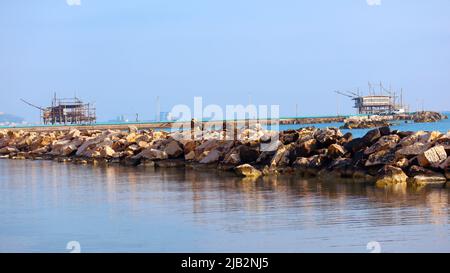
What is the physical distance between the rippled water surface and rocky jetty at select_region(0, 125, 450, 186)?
3.52 ft

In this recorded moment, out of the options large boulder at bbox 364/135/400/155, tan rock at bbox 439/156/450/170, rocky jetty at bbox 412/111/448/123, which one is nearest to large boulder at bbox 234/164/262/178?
large boulder at bbox 364/135/400/155

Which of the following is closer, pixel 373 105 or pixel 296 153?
pixel 296 153

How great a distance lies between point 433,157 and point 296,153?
5.06m

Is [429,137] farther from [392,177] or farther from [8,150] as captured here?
[8,150]

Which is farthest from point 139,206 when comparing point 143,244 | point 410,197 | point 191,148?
point 191,148

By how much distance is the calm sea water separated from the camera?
11.6m

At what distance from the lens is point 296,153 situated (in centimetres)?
→ 2342

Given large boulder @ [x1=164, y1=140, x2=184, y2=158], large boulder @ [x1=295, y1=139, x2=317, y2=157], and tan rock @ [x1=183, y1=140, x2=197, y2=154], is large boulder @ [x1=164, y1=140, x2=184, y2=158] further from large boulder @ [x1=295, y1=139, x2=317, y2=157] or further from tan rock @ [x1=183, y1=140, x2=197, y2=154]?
large boulder @ [x1=295, y1=139, x2=317, y2=157]

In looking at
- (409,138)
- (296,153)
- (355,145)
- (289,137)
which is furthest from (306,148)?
(409,138)

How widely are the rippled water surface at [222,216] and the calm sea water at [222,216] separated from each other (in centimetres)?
2

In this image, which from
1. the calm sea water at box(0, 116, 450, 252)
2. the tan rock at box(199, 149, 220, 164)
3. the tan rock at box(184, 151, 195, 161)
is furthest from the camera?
the tan rock at box(184, 151, 195, 161)

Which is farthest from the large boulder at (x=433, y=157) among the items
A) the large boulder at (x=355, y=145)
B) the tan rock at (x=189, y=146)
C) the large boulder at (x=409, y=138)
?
the tan rock at (x=189, y=146)
